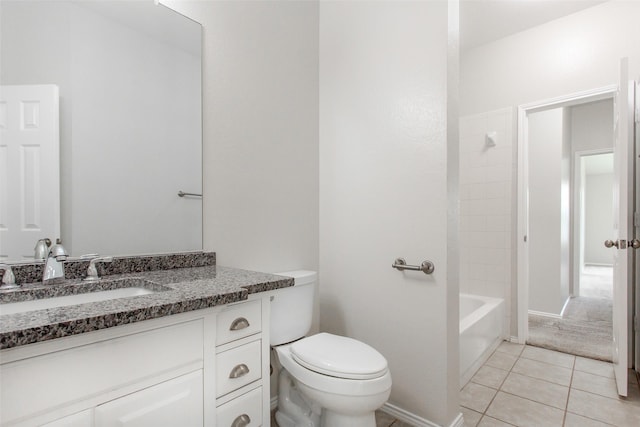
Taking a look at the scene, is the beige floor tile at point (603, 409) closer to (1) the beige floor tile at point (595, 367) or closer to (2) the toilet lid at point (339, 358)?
(1) the beige floor tile at point (595, 367)

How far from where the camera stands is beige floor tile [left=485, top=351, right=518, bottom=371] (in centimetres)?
249

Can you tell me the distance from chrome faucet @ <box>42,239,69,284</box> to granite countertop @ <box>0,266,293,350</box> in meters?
0.03

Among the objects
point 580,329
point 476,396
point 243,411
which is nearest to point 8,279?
point 243,411

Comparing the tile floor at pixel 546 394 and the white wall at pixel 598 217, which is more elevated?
the white wall at pixel 598 217

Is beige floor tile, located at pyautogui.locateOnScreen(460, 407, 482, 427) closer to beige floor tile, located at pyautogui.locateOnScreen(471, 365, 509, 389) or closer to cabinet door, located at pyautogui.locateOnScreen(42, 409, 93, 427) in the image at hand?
beige floor tile, located at pyautogui.locateOnScreen(471, 365, 509, 389)

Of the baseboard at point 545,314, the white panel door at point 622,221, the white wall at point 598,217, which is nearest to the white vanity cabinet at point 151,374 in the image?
the white panel door at point 622,221

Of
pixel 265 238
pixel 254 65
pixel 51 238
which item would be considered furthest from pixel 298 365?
pixel 254 65

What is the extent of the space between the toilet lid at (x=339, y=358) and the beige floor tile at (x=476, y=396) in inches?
38.0

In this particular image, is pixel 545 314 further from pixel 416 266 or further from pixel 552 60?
pixel 416 266

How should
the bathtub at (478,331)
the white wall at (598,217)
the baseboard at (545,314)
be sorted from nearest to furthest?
the bathtub at (478,331)
the baseboard at (545,314)
the white wall at (598,217)

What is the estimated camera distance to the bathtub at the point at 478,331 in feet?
7.31

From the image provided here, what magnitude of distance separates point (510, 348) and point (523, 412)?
104 cm

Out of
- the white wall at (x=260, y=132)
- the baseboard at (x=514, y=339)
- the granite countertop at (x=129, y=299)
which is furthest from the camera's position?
the baseboard at (x=514, y=339)

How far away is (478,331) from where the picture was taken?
2.43 m
